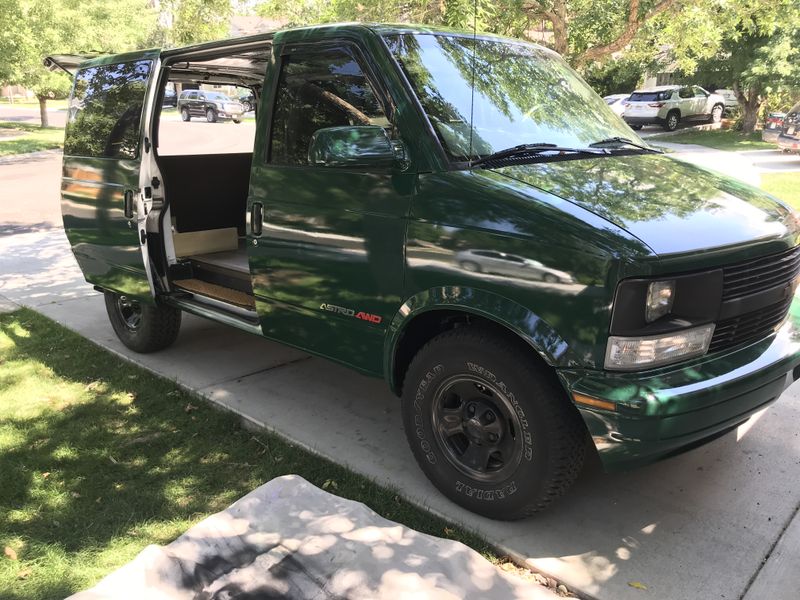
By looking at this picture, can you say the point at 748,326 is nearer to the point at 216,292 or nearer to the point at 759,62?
the point at 216,292

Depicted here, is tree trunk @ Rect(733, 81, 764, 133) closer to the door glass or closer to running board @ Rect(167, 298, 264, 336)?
the door glass

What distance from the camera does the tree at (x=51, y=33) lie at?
69.9 ft

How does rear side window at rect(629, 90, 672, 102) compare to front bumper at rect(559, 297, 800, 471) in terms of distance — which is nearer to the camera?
front bumper at rect(559, 297, 800, 471)

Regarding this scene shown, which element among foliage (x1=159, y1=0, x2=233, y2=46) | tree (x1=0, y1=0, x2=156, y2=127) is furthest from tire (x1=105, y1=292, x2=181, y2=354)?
tree (x1=0, y1=0, x2=156, y2=127)

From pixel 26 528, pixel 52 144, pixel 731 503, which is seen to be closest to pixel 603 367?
pixel 731 503

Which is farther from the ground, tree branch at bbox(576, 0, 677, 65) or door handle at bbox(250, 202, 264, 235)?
tree branch at bbox(576, 0, 677, 65)

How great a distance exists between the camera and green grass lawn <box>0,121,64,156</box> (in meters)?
22.9

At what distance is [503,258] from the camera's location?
2.85 meters

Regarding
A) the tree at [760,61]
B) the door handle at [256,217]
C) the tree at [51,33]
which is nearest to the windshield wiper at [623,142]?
the door handle at [256,217]

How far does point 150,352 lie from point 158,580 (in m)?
3.06

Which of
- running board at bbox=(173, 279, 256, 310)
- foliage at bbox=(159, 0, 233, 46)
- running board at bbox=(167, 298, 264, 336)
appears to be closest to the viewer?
running board at bbox=(167, 298, 264, 336)

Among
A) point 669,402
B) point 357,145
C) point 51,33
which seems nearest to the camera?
point 669,402

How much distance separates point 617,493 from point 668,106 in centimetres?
2892

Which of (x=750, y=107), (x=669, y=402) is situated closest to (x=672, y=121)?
(x=750, y=107)
